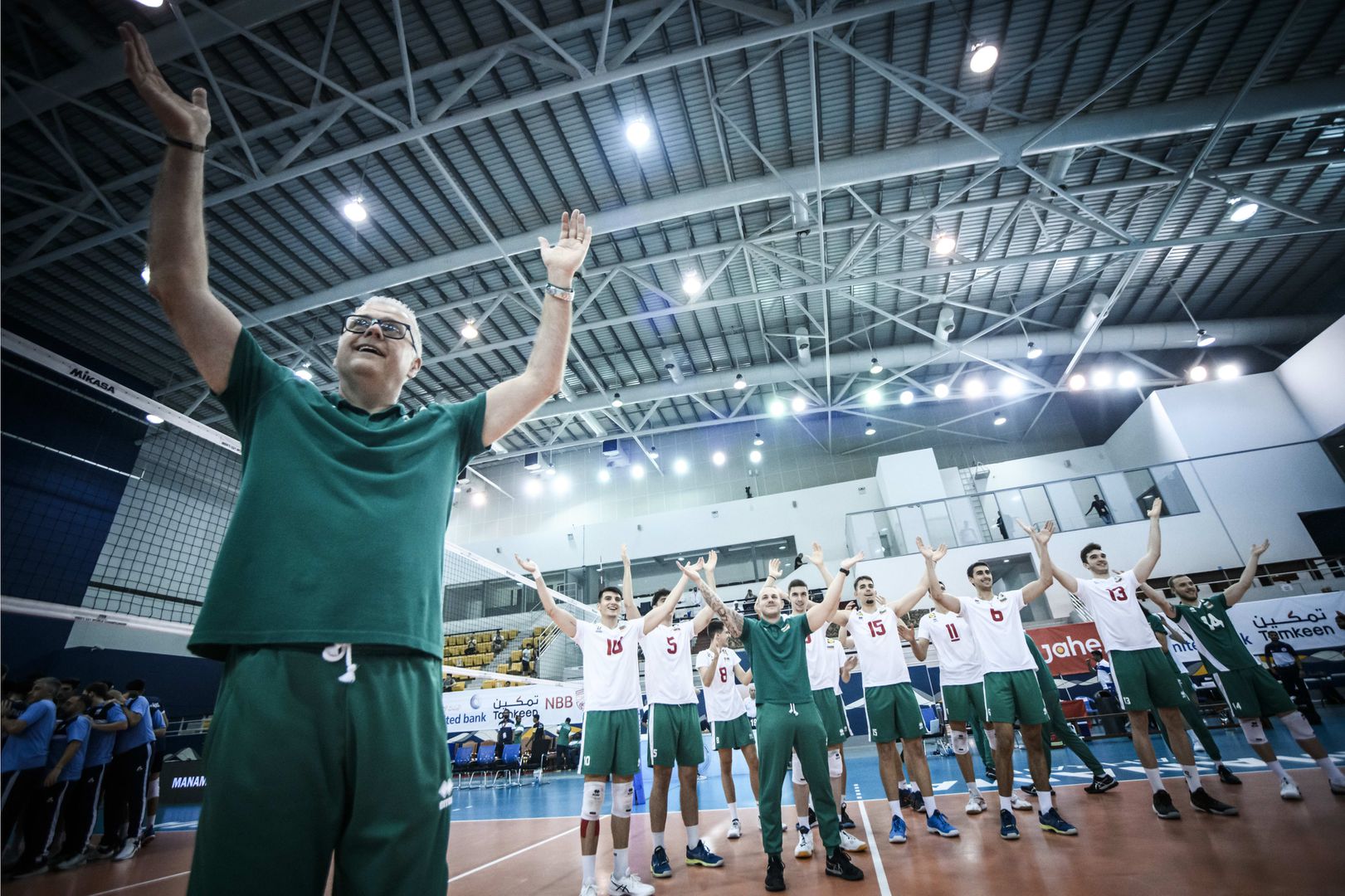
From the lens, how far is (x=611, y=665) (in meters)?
5.14

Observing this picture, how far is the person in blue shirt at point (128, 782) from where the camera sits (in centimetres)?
705

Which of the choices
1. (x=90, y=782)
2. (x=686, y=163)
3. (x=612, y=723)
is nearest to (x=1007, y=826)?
(x=612, y=723)

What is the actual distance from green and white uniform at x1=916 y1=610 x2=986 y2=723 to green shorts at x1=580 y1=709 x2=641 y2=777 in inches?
128

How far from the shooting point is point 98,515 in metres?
13.4

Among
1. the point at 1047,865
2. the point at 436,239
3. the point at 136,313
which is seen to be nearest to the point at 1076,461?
the point at 1047,865

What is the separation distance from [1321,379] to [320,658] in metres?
22.5

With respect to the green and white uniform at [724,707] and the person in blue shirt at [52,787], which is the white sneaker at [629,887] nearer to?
the green and white uniform at [724,707]

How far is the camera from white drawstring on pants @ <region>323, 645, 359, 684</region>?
1091 millimetres

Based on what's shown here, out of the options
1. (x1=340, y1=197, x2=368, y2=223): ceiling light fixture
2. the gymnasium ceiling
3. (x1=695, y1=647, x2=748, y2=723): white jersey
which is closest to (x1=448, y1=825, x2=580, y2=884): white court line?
(x1=695, y1=647, x2=748, y2=723): white jersey

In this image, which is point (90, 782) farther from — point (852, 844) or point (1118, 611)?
point (1118, 611)

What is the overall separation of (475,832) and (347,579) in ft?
25.7

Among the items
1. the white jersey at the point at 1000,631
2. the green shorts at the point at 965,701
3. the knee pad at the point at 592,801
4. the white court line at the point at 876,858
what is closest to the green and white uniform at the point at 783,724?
the white court line at the point at 876,858

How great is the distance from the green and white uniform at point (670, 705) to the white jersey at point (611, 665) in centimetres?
19

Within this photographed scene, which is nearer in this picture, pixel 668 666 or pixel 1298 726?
pixel 1298 726
